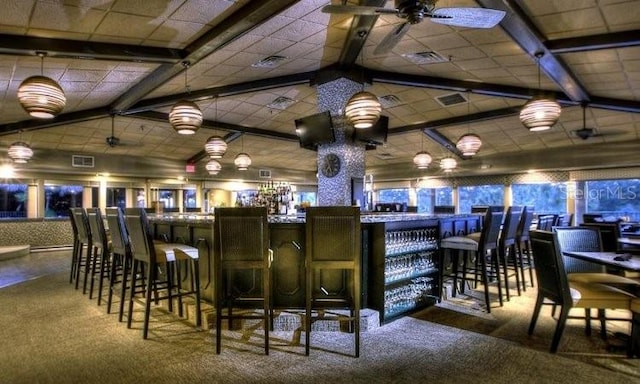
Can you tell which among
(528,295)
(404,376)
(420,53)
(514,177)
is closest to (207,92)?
(420,53)

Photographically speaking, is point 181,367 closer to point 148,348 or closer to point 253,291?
point 148,348

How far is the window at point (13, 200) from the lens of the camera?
965cm

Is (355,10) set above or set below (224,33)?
below

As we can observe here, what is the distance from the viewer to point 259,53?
501 cm

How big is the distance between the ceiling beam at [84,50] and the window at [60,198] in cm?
787

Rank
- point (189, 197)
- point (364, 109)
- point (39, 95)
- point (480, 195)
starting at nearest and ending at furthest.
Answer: point (39, 95), point (364, 109), point (480, 195), point (189, 197)

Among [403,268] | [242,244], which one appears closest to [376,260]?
[403,268]

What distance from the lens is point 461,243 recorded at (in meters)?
4.34

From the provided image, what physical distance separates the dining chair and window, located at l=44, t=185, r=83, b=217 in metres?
11.7

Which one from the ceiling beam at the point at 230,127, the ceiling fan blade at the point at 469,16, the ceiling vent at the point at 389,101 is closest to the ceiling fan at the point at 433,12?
the ceiling fan blade at the point at 469,16

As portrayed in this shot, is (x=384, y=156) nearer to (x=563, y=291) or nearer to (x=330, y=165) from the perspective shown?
(x=330, y=165)

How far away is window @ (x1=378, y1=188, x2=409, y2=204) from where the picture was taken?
13.7 metres

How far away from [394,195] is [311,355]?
1178cm

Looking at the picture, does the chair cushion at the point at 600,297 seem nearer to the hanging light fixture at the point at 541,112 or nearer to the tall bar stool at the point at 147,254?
the hanging light fixture at the point at 541,112
